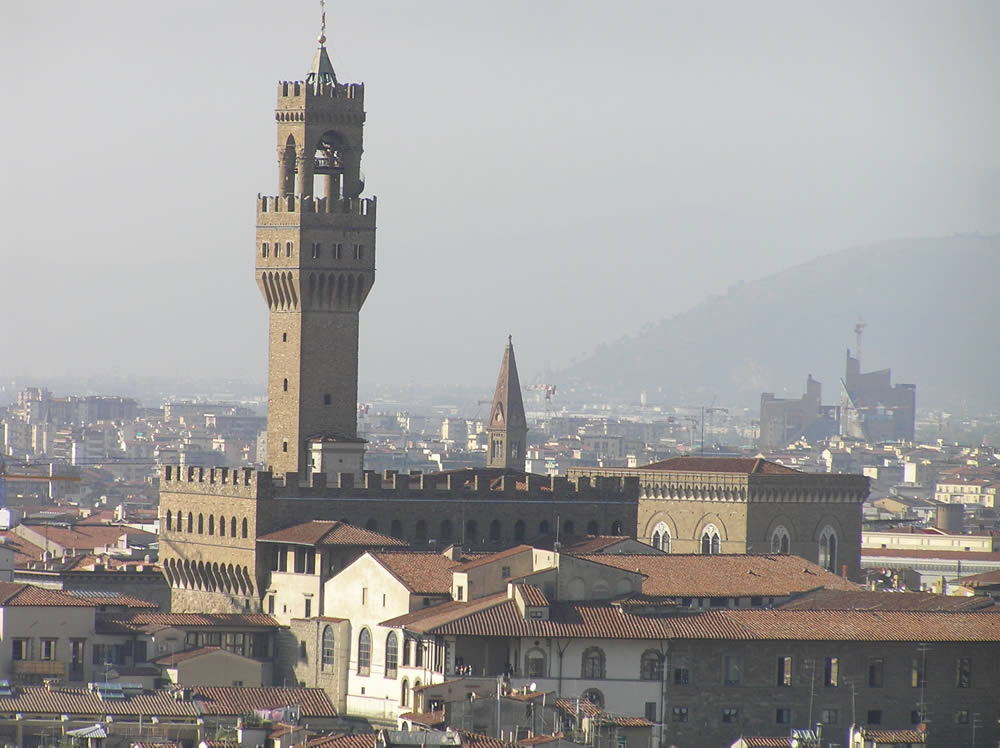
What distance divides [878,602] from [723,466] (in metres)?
31.5

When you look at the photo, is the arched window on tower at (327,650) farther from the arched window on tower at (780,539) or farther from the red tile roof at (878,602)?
the arched window on tower at (780,539)

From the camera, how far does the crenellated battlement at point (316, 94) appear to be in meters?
88.6

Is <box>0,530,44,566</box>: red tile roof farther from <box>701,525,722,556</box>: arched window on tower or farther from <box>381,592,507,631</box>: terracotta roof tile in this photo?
<box>381,592,507,631</box>: terracotta roof tile

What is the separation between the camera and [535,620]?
6694 centimetres

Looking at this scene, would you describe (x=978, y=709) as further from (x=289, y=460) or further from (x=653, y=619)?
(x=289, y=460)

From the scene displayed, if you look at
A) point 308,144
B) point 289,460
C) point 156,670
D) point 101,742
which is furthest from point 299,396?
point 101,742

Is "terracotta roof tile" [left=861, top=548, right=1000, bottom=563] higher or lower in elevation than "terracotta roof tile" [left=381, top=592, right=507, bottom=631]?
lower

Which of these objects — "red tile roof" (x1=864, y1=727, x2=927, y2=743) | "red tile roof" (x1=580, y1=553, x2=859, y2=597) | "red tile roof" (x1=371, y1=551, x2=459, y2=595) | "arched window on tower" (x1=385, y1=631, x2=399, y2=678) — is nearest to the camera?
"red tile roof" (x1=864, y1=727, x2=927, y2=743)

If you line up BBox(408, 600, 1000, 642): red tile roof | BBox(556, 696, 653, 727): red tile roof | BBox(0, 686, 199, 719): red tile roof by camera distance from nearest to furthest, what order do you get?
BBox(556, 696, 653, 727): red tile roof → BBox(0, 686, 199, 719): red tile roof → BBox(408, 600, 1000, 642): red tile roof

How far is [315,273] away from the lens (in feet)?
286

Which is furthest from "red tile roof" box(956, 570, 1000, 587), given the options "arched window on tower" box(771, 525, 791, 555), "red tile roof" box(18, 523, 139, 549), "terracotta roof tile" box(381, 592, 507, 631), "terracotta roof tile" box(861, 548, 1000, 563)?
"red tile roof" box(18, 523, 139, 549)

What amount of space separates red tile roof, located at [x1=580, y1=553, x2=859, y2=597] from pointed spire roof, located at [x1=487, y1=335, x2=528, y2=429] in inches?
2089

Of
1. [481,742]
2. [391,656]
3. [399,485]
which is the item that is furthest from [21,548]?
[481,742]

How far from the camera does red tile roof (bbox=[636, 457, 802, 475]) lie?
10475 cm
